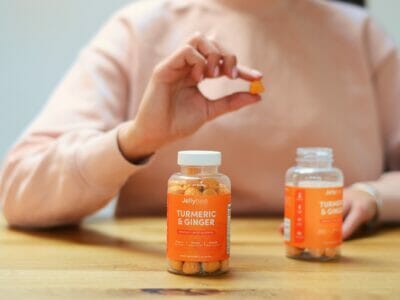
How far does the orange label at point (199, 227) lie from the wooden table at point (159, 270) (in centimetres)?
3

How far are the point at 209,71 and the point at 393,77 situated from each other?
64 cm

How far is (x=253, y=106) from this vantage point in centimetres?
126

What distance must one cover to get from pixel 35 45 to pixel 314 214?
1.27 meters

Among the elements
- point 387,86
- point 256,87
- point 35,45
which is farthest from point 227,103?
point 35,45

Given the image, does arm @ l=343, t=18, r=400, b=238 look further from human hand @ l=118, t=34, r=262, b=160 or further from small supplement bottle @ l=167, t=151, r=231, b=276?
small supplement bottle @ l=167, t=151, r=231, b=276

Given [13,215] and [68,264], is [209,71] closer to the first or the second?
[68,264]

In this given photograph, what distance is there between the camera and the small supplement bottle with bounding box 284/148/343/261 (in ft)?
2.69

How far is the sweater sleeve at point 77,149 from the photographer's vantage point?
40.7 inches

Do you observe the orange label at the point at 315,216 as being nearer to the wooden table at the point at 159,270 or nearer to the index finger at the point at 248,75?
the wooden table at the point at 159,270

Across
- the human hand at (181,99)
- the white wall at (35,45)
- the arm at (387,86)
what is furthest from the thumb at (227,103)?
the white wall at (35,45)

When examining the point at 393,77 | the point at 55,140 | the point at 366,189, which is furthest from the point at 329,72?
the point at 55,140

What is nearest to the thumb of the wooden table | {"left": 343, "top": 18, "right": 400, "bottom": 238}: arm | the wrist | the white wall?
the wrist

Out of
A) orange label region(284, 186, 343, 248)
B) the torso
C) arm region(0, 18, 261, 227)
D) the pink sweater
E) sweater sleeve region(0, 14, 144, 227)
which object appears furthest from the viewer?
the torso

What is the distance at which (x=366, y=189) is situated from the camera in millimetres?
1134
